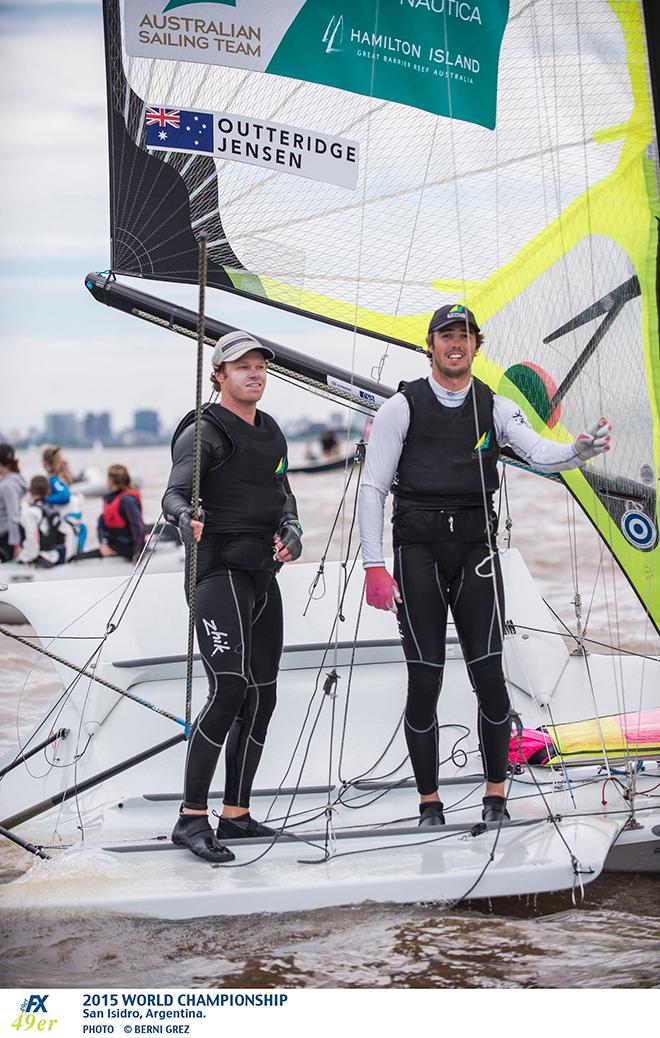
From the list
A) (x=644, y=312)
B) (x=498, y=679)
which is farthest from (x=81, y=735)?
(x=644, y=312)

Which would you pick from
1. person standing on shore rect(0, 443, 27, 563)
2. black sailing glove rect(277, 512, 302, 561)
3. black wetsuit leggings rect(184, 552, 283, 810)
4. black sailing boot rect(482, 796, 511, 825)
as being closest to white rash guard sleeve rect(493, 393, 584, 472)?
black sailing glove rect(277, 512, 302, 561)

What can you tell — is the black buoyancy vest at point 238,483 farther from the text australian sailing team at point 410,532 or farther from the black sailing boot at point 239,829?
the black sailing boot at point 239,829

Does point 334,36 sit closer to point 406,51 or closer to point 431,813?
point 406,51

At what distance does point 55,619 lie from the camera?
12.5 ft

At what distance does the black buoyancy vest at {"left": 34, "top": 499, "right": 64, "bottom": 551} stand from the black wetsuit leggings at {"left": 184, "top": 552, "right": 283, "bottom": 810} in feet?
18.8

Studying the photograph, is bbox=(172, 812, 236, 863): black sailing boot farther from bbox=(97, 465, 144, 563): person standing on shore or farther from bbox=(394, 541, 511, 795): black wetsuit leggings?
bbox=(97, 465, 144, 563): person standing on shore

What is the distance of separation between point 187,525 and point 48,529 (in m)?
6.06

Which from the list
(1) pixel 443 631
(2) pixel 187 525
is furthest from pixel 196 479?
(1) pixel 443 631

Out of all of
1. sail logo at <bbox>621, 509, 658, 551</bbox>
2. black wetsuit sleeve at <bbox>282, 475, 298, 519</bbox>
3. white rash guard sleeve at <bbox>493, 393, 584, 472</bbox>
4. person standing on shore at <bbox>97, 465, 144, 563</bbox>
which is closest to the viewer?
white rash guard sleeve at <bbox>493, 393, 584, 472</bbox>

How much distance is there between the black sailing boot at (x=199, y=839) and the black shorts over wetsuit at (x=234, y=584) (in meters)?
0.04

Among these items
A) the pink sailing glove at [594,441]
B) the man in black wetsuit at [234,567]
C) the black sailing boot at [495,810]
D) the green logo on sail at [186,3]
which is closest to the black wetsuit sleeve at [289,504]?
the man in black wetsuit at [234,567]

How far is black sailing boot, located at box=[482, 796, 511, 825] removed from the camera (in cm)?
276

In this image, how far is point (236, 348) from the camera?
2740 mm
